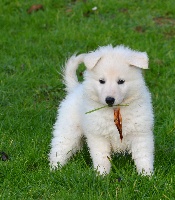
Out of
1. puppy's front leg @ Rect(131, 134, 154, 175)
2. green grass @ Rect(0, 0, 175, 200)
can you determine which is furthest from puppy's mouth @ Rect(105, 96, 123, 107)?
green grass @ Rect(0, 0, 175, 200)

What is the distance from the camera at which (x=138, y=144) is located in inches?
193

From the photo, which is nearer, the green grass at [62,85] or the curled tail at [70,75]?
the green grass at [62,85]

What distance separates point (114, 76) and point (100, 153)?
0.72 metres

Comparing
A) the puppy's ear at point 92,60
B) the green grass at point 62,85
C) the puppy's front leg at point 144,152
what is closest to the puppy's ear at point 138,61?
the puppy's ear at point 92,60

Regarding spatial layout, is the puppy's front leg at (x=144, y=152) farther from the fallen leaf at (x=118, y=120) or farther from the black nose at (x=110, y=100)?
the black nose at (x=110, y=100)

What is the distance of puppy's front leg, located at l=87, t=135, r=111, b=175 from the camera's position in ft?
16.2

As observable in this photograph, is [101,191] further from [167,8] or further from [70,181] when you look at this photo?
[167,8]

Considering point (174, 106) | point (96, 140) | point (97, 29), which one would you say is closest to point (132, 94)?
point (96, 140)

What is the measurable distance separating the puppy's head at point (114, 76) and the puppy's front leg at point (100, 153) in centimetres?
37

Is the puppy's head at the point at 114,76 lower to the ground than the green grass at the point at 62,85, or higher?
higher

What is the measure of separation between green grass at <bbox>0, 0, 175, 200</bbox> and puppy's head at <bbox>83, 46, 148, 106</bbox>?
0.67 metres

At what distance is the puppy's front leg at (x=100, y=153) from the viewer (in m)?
4.93

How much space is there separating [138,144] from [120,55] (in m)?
0.81

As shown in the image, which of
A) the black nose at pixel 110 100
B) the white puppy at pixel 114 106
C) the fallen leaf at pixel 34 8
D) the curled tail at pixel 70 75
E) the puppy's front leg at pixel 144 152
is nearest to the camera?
the black nose at pixel 110 100
